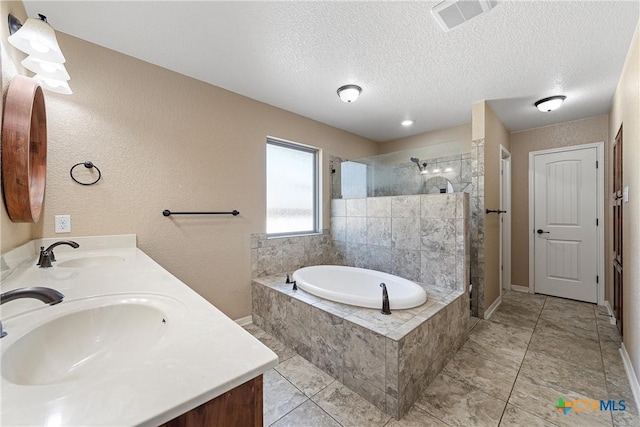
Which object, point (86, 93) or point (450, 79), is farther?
point (450, 79)

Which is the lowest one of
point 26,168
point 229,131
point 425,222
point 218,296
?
point 218,296

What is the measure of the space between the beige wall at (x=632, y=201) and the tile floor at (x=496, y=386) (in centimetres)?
27

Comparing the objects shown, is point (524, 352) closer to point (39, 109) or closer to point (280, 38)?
point (280, 38)

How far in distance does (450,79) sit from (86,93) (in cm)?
294

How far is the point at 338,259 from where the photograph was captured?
137 inches

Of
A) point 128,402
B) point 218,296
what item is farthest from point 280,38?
point 218,296

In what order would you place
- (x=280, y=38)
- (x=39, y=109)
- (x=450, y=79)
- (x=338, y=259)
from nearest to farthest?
(x=39, y=109), (x=280, y=38), (x=450, y=79), (x=338, y=259)

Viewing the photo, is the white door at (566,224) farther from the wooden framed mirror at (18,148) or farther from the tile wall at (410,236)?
the wooden framed mirror at (18,148)

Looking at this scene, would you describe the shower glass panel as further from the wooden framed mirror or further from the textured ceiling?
the wooden framed mirror

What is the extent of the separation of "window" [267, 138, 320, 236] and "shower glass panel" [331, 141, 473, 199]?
1.95ft

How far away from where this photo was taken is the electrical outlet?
5.58 ft

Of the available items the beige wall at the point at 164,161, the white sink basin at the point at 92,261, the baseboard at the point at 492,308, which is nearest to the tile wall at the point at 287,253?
the beige wall at the point at 164,161

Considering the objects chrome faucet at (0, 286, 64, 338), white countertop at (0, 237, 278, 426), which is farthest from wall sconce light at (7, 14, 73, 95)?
chrome faucet at (0, 286, 64, 338)

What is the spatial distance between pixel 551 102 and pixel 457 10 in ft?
6.31
